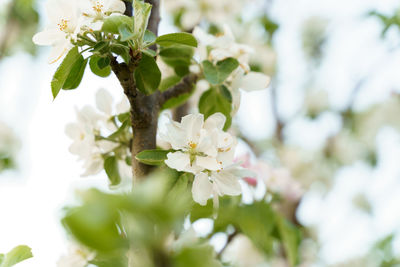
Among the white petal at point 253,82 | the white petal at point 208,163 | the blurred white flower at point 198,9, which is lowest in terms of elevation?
the blurred white flower at point 198,9

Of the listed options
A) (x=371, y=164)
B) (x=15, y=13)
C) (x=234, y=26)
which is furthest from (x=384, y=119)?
(x=15, y=13)

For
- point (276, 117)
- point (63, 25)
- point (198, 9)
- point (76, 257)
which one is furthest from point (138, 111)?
point (276, 117)

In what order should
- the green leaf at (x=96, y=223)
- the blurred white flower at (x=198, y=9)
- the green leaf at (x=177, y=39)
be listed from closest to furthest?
the green leaf at (x=96, y=223) < the green leaf at (x=177, y=39) < the blurred white flower at (x=198, y=9)

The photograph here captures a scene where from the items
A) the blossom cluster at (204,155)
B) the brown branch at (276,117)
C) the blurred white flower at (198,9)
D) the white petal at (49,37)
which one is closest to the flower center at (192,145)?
the blossom cluster at (204,155)

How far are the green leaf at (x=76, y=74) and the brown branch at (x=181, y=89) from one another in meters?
0.15

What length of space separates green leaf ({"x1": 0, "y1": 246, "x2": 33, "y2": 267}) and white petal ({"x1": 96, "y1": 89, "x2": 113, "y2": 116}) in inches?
11.5

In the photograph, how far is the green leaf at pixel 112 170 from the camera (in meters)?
0.73

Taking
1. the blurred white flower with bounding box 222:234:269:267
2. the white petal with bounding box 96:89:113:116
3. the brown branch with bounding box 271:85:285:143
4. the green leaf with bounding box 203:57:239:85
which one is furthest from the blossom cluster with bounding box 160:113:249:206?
the brown branch with bounding box 271:85:285:143

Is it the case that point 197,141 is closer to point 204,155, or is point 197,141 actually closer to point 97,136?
point 204,155

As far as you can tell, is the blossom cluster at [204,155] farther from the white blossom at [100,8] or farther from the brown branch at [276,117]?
the brown branch at [276,117]

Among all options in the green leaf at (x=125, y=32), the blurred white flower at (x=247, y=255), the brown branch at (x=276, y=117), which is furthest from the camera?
the brown branch at (x=276, y=117)

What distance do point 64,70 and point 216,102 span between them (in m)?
0.27

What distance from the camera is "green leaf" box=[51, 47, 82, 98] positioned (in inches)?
23.6

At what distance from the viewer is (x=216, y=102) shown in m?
0.75
